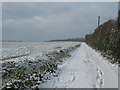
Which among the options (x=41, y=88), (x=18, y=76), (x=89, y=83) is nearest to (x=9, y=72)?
(x=18, y=76)

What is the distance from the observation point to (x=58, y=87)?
9.71 metres

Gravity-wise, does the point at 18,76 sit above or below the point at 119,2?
below

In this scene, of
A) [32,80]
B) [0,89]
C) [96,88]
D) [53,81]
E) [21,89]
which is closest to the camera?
[0,89]

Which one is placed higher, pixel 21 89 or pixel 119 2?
pixel 119 2

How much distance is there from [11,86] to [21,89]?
17.9 inches

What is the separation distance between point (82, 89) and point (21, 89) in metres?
2.27

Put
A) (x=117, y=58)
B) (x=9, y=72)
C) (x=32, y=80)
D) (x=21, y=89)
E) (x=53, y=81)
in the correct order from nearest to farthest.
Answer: (x=21, y=89), (x=32, y=80), (x=53, y=81), (x=9, y=72), (x=117, y=58)

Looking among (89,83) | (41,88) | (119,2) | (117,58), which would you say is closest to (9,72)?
(41,88)

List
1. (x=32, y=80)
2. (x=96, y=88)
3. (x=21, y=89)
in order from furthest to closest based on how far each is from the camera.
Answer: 1. (x=32, y=80)
2. (x=96, y=88)
3. (x=21, y=89)

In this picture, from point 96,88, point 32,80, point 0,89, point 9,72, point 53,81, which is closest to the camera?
point 0,89

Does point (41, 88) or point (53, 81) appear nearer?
point (41, 88)

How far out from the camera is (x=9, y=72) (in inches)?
508

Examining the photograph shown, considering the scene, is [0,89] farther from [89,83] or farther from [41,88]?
[89,83]

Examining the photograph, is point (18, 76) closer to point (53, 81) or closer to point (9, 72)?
point (53, 81)
